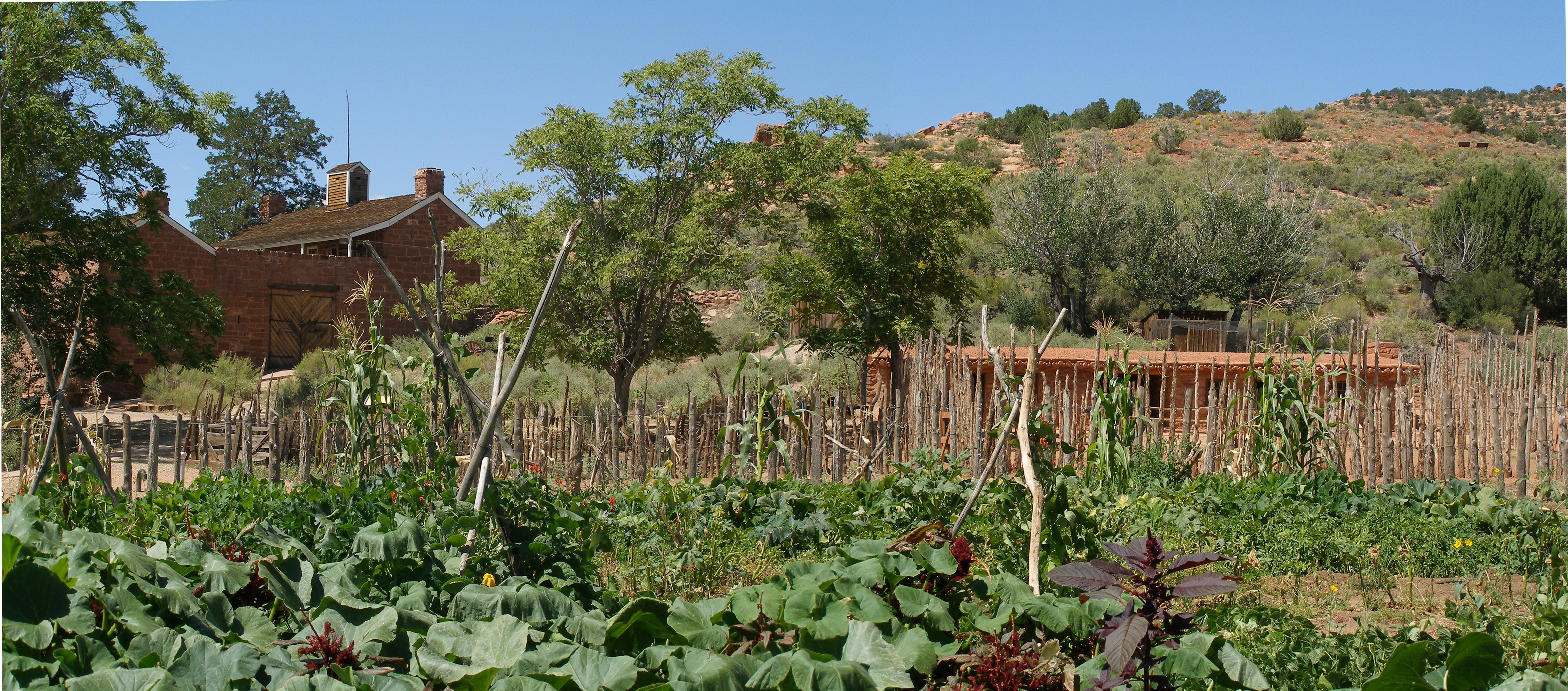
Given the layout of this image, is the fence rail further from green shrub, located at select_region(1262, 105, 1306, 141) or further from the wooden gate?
green shrub, located at select_region(1262, 105, 1306, 141)

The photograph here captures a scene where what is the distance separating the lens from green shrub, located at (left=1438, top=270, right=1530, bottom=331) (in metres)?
23.5

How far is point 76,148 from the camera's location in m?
11.2

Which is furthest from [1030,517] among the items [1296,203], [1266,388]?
[1296,203]

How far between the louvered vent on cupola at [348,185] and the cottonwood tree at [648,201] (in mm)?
14588

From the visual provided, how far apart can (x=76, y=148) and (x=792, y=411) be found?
10.6m

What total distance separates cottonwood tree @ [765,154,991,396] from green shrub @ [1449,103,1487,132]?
36.8 metres

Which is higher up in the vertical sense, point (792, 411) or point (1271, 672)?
point (792, 411)

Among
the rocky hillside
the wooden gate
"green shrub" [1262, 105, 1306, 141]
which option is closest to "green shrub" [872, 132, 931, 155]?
the rocky hillside

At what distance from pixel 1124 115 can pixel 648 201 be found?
3730 centimetres

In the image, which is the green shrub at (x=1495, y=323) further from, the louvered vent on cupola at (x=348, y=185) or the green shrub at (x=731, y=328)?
the louvered vent on cupola at (x=348, y=185)

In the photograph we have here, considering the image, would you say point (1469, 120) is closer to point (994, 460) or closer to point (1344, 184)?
point (1344, 184)

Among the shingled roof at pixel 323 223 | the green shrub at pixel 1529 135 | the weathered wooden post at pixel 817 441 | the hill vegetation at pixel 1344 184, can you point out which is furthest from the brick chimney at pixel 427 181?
the green shrub at pixel 1529 135

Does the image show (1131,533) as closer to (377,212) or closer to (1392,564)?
(1392,564)

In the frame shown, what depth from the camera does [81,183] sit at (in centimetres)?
1214
